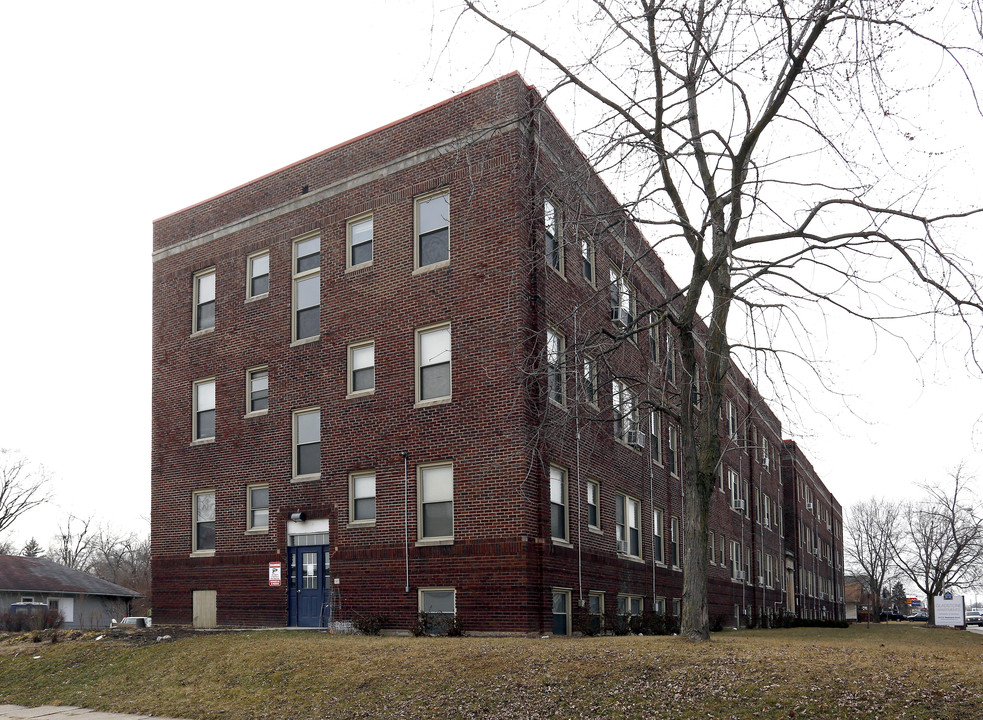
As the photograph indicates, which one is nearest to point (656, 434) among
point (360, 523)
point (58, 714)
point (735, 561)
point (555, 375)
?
point (555, 375)

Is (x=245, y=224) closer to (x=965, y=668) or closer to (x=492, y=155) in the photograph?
(x=492, y=155)

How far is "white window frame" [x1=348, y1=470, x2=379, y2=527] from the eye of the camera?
2292 cm

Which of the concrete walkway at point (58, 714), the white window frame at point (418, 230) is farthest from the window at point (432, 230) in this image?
the concrete walkway at point (58, 714)

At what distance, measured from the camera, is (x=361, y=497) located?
920 inches

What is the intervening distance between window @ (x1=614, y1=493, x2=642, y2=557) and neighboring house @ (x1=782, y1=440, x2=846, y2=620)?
2252cm

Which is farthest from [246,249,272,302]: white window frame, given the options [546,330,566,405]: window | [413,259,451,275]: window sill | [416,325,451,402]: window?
[546,330,566,405]: window

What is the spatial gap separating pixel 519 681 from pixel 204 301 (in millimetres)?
17788

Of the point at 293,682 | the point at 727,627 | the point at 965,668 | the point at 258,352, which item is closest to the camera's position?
the point at 965,668

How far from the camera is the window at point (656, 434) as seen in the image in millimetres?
31469

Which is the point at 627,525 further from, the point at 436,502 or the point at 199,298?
the point at 199,298

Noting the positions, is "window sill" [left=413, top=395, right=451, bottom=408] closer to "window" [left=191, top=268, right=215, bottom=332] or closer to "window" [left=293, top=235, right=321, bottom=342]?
"window" [left=293, top=235, right=321, bottom=342]

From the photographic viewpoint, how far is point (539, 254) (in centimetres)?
2150

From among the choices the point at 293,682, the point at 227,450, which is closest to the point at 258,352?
the point at 227,450

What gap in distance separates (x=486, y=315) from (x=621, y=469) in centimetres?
790
